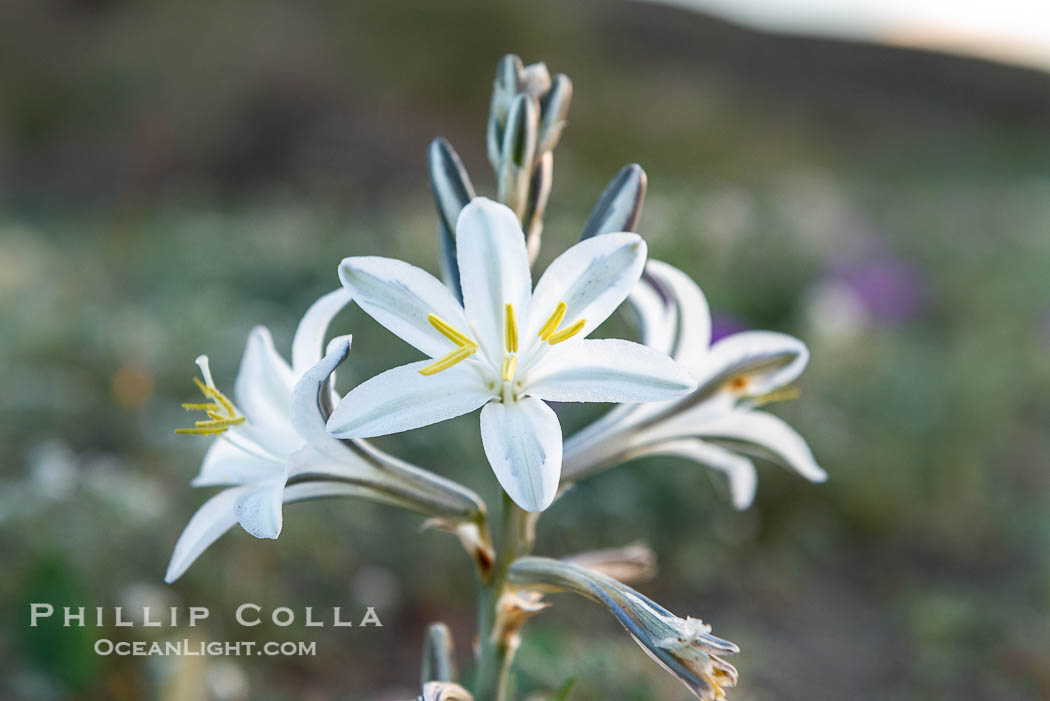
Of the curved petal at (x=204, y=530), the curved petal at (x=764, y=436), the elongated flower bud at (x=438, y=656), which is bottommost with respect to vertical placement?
the elongated flower bud at (x=438, y=656)

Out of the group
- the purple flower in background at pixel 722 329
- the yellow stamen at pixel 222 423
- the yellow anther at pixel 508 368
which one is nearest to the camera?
the yellow anther at pixel 508 368

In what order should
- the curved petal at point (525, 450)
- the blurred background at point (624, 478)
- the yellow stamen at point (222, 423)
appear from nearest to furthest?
the curved petal at point (525, 450) < the yellow stamen at point (222, 423) < the blurred background at point (624, 478)

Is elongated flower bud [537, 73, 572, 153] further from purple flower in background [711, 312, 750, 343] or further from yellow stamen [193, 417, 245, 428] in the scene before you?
purple flower in background [711, 312, 750, 343]

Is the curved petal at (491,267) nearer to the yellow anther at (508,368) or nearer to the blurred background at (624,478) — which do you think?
the yellow anther at (508,368)

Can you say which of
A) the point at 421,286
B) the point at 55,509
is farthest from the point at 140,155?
the point at 421,286

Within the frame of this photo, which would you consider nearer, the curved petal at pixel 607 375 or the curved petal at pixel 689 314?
the curved petal at pixel 607 375

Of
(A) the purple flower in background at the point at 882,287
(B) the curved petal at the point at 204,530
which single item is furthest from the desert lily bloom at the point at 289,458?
(A) the purple flower in background at the point at 882,287

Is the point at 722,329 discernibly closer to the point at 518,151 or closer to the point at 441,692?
the point at 518,151

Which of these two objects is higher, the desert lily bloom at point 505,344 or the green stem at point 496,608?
the desert lily bloom at point 505,344

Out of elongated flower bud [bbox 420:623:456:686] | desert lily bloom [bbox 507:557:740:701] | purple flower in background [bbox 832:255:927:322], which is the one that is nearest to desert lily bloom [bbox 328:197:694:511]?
desert lily bloom [bbox 507:557:740:701]
